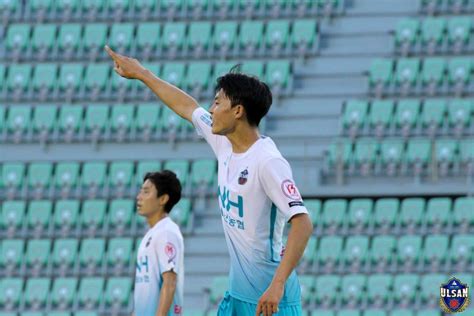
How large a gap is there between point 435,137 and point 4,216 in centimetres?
585

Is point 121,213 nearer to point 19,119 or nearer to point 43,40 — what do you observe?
point 19,119

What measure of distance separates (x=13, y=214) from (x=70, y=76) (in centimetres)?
278

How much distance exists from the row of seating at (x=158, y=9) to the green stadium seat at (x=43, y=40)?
2.08ft

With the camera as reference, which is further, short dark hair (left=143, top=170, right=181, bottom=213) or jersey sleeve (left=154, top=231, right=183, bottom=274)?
short dark hair (left=143, top=170, right=181, bottom=213)

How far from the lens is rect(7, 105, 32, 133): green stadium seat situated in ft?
66.0

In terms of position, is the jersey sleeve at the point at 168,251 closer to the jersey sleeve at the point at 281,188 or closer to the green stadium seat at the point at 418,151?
the jersey sleeve at the point at 281,188

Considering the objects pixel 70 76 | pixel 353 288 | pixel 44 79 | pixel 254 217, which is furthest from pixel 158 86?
pixel 44 79

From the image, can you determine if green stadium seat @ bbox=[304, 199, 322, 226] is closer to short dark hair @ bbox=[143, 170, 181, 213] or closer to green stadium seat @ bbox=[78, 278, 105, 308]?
green stadium seat @ bbox=[78, 278, 105, 308]

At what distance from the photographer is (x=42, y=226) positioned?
18.7 metres

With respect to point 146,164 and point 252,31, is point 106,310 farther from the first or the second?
point 252,31

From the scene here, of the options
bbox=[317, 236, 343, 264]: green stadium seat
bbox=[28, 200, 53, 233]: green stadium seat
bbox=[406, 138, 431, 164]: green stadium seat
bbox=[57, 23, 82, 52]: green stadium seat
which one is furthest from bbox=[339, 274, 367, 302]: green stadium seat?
bbox=[57, 23, 82, 52]: green stadium seat

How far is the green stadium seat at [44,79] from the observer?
2077 centimetres

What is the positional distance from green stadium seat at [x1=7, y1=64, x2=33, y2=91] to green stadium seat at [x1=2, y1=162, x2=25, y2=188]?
1.75 m

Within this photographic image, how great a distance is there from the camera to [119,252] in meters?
18.0
